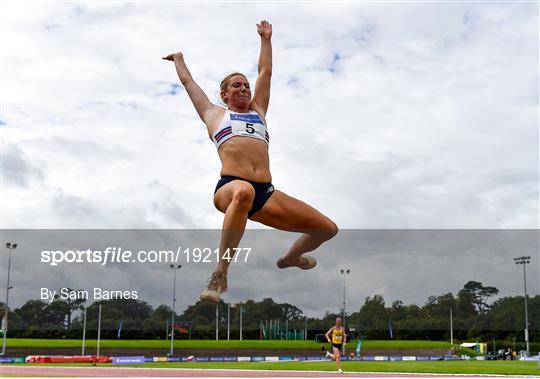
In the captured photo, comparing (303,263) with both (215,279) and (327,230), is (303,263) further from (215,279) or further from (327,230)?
(215,279)

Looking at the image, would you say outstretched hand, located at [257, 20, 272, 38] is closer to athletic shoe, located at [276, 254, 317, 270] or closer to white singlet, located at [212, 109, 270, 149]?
white singlet, located at [212, 109, 270, 149]

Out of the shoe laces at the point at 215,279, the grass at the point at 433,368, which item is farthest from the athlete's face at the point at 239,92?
the grass at the point at 433,368

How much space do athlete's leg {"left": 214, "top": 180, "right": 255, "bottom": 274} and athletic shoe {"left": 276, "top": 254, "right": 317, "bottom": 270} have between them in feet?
3.44

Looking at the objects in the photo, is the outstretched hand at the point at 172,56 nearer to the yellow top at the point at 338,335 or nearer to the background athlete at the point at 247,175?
the background athlete at the point at 247,175

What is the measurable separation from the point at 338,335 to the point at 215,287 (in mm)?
22195

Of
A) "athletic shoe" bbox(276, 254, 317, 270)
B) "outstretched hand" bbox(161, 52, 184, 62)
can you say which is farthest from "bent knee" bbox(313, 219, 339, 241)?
"outstretched hand" bbox(161, 52, 184, 62)

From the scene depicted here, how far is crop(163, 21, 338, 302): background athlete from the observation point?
18.6ft

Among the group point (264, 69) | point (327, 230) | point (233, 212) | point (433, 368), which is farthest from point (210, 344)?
point (233, 212)

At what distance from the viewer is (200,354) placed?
69.7 m

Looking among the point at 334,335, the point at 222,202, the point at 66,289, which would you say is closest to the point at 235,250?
the point at 222,202

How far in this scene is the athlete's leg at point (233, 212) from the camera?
5605 millimetres

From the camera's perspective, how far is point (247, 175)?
5918mm

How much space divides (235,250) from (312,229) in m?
0.82

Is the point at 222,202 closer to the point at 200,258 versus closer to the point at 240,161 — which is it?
the point at 240,161
